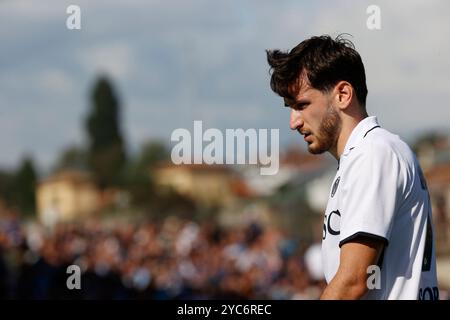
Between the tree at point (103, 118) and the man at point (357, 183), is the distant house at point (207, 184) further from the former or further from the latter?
the tree at point (103, 118)

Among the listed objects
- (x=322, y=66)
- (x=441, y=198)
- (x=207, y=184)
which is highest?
(x=207, y=184)

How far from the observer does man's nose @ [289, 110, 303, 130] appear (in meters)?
3.66

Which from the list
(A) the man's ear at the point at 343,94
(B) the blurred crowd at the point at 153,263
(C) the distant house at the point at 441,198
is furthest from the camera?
(C) the distant house at the point at 441,198

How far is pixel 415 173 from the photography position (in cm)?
344

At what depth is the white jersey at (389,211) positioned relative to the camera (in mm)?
3324

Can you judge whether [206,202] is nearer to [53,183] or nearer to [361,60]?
[53,183]

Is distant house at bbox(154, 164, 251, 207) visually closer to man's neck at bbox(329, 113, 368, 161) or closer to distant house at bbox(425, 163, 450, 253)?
distant house at bbox(425, 163, 450, 253)

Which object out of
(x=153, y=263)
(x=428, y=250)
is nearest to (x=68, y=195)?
(x=153, y=263)

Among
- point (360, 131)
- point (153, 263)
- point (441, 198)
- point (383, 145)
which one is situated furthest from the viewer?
point (441, 198)

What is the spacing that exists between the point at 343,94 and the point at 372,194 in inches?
17.7

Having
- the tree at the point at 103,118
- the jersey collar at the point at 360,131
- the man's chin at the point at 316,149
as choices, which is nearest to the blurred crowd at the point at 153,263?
the man's chin at the point at 316,149

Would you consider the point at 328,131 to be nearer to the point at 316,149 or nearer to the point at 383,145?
the point at 316,149

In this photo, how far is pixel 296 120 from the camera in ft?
12.0
